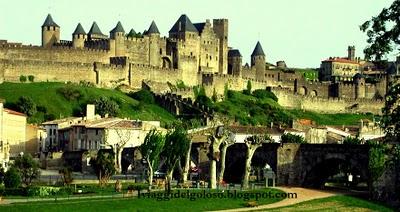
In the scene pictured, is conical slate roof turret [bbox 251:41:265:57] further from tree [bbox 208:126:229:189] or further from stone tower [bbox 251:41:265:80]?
tree [bbox 208:126:229:189]

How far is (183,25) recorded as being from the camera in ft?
431

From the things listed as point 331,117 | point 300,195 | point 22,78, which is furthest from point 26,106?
point 331,117

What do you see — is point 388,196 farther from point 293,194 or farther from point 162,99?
point 162,99

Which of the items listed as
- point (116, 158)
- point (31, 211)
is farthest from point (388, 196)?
point (31, 211)

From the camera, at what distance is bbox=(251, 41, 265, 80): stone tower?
144625mm

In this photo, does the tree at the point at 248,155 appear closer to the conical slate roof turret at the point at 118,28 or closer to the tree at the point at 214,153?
the tree at the point at 214,153

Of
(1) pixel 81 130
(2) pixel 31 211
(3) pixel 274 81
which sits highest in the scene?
(3) pixel 274 81

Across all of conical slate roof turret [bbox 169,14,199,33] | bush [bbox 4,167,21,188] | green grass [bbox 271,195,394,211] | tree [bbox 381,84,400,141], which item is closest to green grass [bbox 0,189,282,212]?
green grass [bbox 271,195,394,211]

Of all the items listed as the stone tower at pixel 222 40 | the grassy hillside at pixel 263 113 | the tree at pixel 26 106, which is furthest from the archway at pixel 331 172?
the stone tower at pixel 222 40

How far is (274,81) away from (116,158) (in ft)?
251

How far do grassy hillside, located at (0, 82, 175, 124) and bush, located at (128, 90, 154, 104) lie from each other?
1.39m

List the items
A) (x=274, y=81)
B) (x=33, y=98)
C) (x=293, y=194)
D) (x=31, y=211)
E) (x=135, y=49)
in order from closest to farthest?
1. (x=31, y=211)
2. (x=293, y=194)
3. (x=33, y=98)
4. (x=135, y=49)
5. (x=274, y=81)

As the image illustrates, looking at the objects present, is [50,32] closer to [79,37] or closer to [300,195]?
[79,37]

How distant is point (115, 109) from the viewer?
100812 mm
